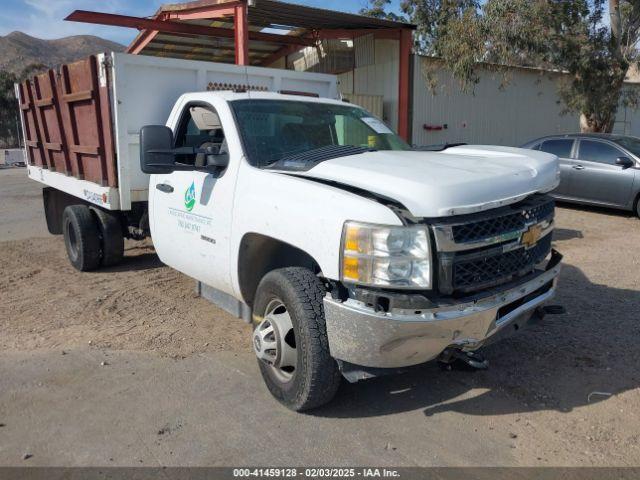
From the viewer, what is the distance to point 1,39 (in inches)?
3971

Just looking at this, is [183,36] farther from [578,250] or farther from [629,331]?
[629,331]

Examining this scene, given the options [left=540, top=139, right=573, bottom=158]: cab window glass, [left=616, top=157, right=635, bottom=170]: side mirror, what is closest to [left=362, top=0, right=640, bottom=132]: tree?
[left=540, top=139, right=573, bottom=158]: cab window glass

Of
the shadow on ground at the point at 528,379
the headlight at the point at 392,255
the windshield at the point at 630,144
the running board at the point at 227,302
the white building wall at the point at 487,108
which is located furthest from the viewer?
the white building wall at the point at 487,108

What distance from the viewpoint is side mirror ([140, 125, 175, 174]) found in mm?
3902

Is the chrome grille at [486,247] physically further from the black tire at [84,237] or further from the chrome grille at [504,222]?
the black tire at [84,237]

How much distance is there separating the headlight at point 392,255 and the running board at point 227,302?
1530 mm

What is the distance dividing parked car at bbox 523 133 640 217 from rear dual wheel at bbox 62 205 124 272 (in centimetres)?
878

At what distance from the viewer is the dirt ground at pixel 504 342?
134 inches

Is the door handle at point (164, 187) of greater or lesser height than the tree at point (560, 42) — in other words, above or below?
below

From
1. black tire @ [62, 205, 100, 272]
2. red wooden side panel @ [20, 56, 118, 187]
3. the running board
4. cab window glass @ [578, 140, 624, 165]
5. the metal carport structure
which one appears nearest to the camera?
the running board

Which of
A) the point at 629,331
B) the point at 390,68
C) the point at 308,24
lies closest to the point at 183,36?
the point at 308,24

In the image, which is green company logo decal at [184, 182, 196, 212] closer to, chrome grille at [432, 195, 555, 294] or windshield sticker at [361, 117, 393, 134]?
windshield sticker at [361, 117, 393, 134]

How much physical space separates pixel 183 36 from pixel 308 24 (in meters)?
3.68

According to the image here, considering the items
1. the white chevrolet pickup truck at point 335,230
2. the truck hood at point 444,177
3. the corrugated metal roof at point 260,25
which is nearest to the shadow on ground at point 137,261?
the white chevrolet pickup truck at point 335,230
